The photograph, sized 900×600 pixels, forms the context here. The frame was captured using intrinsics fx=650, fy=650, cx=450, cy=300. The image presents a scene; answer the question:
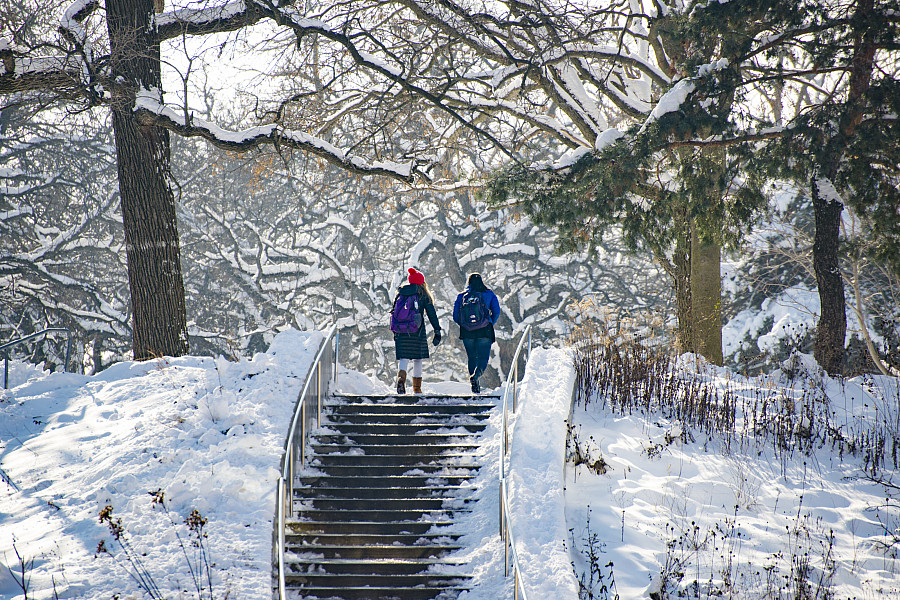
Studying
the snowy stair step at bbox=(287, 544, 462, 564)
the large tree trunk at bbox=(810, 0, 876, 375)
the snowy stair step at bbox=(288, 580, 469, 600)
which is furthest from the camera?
the large tree trunk at bbox=(810, 0, 876, 375)

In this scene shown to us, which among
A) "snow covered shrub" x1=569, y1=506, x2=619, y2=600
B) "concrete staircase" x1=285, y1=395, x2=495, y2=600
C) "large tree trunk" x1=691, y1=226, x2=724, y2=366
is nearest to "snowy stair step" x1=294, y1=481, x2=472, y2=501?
"concrete staircase" x1=285, y1=395, x2=495, y2=600

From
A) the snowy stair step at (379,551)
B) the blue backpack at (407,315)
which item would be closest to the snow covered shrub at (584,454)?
the snowy stair step at (379,551)

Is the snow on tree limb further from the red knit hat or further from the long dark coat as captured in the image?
the long dark coat

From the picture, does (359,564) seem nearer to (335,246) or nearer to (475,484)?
(475,484)

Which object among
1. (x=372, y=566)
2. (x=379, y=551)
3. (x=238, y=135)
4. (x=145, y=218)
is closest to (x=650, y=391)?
(x=379, y=551)

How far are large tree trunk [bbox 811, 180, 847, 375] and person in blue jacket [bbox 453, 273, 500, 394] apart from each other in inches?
200

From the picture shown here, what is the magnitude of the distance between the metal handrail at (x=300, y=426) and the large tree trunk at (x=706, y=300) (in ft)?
21.9

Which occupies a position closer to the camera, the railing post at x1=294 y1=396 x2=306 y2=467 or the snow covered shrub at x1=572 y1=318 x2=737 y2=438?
the railing post at x1=294 y1=396 x2=306 y2=467

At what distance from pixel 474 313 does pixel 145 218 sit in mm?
4821

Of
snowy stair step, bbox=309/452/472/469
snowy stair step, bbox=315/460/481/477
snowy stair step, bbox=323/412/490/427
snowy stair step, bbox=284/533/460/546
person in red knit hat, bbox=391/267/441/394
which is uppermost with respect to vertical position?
person in red knit hat, bbox=391/267/441/394

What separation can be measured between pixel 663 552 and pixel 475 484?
202cm

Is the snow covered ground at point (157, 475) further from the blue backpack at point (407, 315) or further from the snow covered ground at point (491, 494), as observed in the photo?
the blue backpack at point (407, 315)

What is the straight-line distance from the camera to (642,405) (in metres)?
8.83

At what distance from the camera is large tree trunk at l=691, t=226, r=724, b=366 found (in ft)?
38.8
